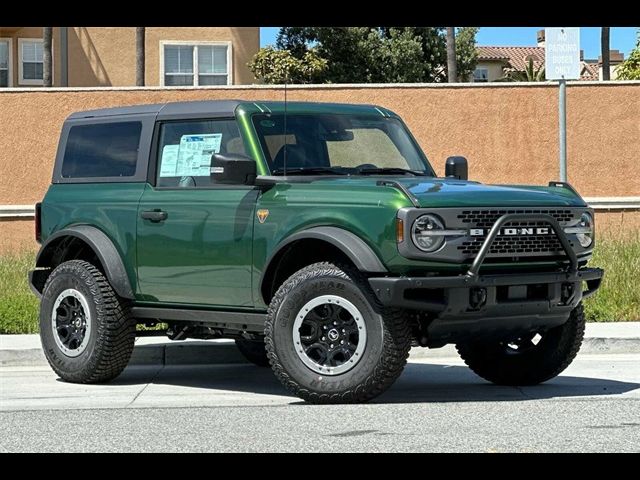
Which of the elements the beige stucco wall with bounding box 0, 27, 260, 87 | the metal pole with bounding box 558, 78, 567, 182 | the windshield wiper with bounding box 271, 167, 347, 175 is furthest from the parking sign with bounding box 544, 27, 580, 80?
the beige stucco wall with bounding box 0, 27, 260, 87

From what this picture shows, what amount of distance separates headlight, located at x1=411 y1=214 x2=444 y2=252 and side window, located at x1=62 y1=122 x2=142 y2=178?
2.84 m

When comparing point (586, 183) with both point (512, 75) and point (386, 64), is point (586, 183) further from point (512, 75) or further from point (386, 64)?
point (512, 75)

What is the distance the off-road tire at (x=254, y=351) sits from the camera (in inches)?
467

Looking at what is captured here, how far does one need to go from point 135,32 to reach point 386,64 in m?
11.2

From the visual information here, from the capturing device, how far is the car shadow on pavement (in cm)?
1000

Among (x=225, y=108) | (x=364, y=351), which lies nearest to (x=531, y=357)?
(x=364, y=351)

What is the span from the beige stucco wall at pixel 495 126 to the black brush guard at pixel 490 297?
14013mm

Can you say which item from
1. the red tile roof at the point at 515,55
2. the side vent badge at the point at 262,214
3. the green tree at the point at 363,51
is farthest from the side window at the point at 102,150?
the red tile roof at the point at 515,55

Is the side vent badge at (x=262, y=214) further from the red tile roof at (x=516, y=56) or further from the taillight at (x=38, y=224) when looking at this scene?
the red tile roof at (x=516, y=56)

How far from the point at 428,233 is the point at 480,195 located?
569 millimetres

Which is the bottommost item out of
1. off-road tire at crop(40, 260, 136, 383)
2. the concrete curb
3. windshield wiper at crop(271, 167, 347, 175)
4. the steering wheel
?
the concrete curb

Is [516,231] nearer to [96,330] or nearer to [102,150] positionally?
[96,330]

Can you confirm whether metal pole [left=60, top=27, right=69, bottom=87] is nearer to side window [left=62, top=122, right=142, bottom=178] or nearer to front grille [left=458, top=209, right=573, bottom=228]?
side window [left=62, top=122, right=142, bottom=178]
